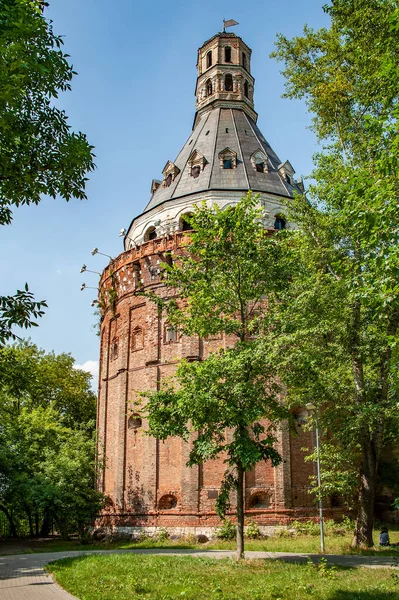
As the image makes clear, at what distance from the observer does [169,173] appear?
1363 inches

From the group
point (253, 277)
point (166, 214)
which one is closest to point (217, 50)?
point (166, 214)

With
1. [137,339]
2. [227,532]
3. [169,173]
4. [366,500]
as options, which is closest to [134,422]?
[137,339]

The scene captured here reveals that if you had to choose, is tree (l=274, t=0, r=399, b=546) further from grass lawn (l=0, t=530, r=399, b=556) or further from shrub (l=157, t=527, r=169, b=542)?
shrub (l=157, t=527, r=169, b=542)

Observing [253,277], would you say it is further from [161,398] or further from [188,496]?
[188,496]

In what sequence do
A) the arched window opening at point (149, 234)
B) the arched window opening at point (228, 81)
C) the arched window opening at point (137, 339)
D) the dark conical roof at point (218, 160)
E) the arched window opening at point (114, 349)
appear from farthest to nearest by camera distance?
the arched window opening at point (228, 81) < the arched window opening at point (149, 234) < the dark conical roof at point (218, 160) < the arched window opening at point (114, 349) < the arched window opening at point (137, 339)

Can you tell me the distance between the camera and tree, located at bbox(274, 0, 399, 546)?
15688 mm

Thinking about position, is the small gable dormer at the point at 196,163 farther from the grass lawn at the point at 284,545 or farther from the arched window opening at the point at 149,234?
the grass lawn at the point at 284,545

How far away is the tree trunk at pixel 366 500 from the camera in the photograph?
17328mm

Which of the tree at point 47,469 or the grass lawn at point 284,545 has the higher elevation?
the tree at point 47,469

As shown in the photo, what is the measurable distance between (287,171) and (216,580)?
1058 inches

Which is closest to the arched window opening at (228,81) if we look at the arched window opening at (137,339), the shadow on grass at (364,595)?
the arched window opening at (137,339)

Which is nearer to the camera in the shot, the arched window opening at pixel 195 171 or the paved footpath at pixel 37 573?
the paved footpath at pixel 37 573

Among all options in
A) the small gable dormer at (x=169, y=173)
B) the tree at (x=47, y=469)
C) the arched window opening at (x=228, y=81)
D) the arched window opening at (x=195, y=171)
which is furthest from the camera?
the arched window opening at (x=228, y=81)

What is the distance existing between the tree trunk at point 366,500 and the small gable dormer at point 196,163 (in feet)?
65.6
